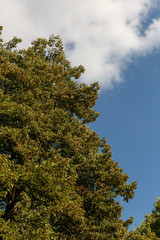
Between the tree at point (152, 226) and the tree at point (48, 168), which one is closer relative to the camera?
the tree at point (48, 168)

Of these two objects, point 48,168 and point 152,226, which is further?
point 152,226

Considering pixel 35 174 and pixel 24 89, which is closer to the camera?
pixel 35 174

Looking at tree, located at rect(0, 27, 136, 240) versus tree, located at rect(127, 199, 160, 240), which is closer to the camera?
tree, located at rect(0, 27, 136, 240)

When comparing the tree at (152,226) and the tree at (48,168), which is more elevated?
the tree at (152,226)

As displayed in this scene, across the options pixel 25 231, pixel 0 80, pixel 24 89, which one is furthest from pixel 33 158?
pixel 0 80

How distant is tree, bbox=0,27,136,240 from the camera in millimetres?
14766

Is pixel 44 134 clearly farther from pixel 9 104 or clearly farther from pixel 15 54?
pixel 15 54

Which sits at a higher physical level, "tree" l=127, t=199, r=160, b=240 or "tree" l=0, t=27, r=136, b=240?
"tree" l=127, t=199, r=160, b=240

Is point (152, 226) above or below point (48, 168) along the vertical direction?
above

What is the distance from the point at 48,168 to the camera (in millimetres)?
15219

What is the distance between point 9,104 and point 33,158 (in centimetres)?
409

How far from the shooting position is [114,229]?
18.2 m

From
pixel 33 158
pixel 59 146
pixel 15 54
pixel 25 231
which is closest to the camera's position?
pixel 25 231

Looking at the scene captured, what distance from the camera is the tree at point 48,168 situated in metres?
14.8
